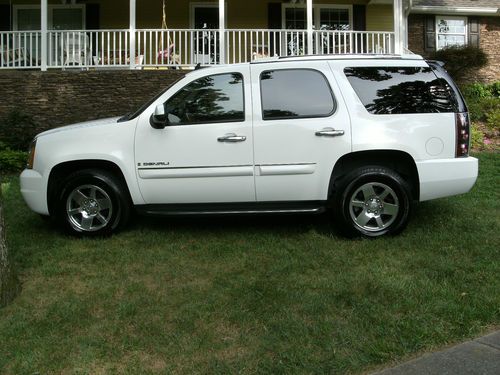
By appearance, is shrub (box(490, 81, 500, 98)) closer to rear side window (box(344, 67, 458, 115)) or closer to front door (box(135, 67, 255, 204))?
rear side window (box(344, 67, 458, 115))

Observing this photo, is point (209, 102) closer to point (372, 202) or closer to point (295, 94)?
point (295, 94)

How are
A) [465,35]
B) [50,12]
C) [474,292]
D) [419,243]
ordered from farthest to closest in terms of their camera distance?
[465,35] → [50,12] → [419,243] → [474,292]

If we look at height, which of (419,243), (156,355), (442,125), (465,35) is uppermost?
(465,35)

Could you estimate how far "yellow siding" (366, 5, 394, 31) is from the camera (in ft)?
53.5

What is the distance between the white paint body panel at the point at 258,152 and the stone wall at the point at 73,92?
24.3ft

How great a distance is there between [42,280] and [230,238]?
1.91 metres

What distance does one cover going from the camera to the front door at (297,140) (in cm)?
533

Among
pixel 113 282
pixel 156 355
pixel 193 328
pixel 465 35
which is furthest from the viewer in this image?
pixel 465 35

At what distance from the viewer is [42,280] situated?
4.52 m

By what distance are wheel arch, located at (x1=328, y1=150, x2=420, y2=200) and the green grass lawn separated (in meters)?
0.54

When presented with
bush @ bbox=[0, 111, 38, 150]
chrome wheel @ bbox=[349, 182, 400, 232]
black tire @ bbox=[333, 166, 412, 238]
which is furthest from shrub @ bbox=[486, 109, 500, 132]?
bush @ bbox=[0, 111, 38, 150]

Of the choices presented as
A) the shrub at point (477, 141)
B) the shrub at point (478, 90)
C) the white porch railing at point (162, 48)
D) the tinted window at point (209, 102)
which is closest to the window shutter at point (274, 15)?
the white porch railing at point (162, 48)

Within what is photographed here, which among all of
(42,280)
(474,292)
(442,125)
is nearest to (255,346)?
(474,292)

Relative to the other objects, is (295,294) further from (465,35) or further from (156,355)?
(465,35)
